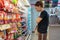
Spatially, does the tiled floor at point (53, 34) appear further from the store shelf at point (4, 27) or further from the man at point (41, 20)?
the store shelf at point (4, 27)

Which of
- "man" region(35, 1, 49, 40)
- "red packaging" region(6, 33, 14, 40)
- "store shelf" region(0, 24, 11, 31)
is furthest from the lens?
"man" region(35, 1, 49, 40)

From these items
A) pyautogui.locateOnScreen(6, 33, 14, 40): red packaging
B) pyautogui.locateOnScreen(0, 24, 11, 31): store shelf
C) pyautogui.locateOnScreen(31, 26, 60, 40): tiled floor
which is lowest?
pyautogui.locateOnScreen(31, 26, 60, 40): tiled floor

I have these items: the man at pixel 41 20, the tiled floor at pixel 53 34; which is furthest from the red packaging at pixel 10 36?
the tiled floor at pixel 53 34

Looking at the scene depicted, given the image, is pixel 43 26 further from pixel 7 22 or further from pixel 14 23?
pixel 7 22

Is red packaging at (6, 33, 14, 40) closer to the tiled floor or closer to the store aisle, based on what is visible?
the tiled floor

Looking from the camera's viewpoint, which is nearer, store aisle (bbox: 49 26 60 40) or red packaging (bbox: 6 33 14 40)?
red packaging (bbox: 6 33 14 40)

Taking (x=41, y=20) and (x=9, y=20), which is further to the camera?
(x=41, y=20)

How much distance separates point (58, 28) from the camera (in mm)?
6004

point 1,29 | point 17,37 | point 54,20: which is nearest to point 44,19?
point 17,37

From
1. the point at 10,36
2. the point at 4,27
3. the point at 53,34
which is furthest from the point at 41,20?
the point at 53,34

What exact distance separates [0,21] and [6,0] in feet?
1.05

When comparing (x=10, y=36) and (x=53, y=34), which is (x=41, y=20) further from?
(x=53, y=34)

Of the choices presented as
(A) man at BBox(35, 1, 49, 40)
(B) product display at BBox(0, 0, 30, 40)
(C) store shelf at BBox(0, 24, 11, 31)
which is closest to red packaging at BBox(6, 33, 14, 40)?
(B) product display at BBox(0, 0, 30, 40)

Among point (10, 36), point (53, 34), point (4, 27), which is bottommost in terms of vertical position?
point (53, 34)
